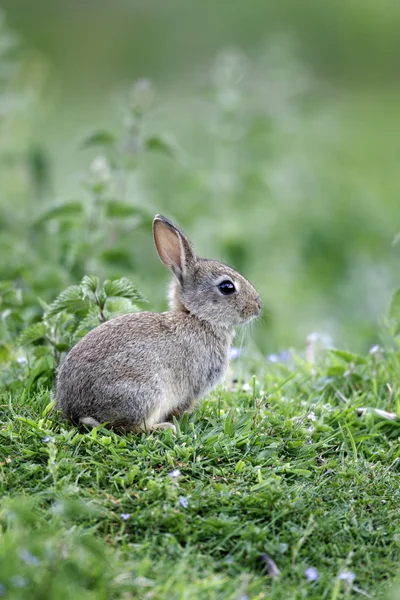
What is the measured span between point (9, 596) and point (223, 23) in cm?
1937

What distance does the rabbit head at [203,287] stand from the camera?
5961 millimetres

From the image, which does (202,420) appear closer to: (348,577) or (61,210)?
(348,577)

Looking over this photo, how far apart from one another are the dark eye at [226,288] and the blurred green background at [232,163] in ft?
4.30

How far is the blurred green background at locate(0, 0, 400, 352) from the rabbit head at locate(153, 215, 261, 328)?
116 cm

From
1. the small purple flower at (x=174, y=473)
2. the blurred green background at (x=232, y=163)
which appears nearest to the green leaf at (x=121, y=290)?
the blurred green background at (x=232, y=163)

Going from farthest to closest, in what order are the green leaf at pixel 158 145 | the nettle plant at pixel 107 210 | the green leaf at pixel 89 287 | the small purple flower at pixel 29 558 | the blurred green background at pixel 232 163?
the blurred green background at pixel 232 163, the green leaf at pixel 158 145, the nettle plant at pixel 107 210, the green leaf at pixel 89 287, the small purple flower at pixel 29 558

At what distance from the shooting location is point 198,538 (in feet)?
14.6

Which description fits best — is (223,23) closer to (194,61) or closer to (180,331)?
(194,61)

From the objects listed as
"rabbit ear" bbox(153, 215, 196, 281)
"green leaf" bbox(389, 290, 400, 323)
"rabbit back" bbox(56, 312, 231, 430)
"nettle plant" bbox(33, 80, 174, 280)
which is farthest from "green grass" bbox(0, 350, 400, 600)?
"nettle plant" bbox(33, 80, 174, 280)

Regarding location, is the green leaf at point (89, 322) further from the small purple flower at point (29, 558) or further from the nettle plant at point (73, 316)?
→ the small purple flower at point (29, 558)

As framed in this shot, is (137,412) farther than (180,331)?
No

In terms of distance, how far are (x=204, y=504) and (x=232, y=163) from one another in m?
6.46

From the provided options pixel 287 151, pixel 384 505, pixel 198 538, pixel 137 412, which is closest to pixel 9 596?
pixel 198 538

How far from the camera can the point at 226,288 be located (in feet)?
19.9
